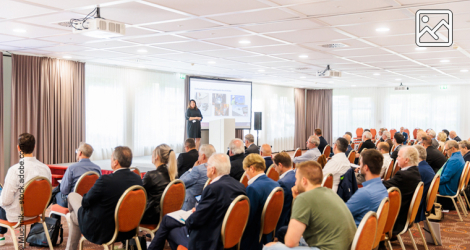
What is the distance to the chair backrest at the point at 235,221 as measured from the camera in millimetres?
3000

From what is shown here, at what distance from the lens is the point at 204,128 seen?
13500 millimetres

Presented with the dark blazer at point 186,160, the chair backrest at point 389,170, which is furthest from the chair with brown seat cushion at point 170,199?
the chair backrest at point 389,170

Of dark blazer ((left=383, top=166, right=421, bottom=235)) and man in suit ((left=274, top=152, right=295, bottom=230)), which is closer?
man in suit ((left=274, top=152, right=295, bottom=230))

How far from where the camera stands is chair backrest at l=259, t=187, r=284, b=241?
338 cm

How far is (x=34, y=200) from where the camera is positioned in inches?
160

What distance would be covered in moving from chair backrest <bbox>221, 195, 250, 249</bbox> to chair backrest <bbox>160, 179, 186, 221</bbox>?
3.19 feet

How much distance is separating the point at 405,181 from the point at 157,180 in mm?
2619

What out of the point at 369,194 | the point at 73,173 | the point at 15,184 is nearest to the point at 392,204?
the point at 369,194

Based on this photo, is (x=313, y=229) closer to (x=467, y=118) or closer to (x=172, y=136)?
(x=172, y=136)

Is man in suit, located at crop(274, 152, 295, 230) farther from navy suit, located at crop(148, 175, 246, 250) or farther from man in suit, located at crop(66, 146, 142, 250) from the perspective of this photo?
man in suit, located at crop(66, 146, 142, 250)

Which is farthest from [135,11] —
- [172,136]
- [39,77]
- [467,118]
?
[467,118]

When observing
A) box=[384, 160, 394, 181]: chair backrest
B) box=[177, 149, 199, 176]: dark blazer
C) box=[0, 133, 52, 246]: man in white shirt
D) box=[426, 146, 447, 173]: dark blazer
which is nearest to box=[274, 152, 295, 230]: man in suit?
box=[177, 149, 199, 176]: dark blazer

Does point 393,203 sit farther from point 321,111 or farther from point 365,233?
point 321,111

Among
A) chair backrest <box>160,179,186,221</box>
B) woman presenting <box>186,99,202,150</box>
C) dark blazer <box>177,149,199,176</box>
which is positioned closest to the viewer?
chair backrest <box>160,179,186,221</box>
